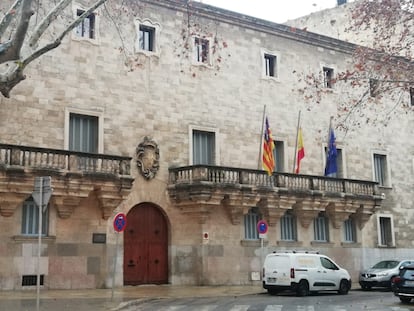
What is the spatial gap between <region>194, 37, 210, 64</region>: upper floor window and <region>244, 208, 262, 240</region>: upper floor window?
7.59 meters

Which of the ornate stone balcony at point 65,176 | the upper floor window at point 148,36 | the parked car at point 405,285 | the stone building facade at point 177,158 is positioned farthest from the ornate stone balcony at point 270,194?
the parked car at point 405,285

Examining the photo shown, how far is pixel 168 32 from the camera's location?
94.2ft

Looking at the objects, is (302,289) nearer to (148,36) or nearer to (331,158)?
(331,158)

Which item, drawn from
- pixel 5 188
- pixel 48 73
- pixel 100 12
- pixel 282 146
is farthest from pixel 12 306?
pixel 282 146

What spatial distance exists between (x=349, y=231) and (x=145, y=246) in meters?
12.4

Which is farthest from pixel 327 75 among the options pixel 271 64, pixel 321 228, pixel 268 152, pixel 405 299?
pixel 405 299

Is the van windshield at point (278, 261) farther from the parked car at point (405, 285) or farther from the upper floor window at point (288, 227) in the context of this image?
the upper floor window at point (288, 227)

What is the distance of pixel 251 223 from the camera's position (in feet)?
97.2

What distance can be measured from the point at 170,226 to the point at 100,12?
985 centimetres

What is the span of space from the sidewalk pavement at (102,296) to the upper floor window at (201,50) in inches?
423

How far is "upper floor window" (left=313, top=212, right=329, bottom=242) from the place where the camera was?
105ft

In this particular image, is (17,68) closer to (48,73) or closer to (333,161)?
(48,73)

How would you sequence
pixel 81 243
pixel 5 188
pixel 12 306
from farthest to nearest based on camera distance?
pixel 81 243 < pixel 5 188 < pixel 12 306

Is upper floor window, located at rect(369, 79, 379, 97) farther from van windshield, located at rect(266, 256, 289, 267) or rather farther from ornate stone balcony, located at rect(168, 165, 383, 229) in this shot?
ornate stone balcony, located at rect(168, 165, 383, 229)
